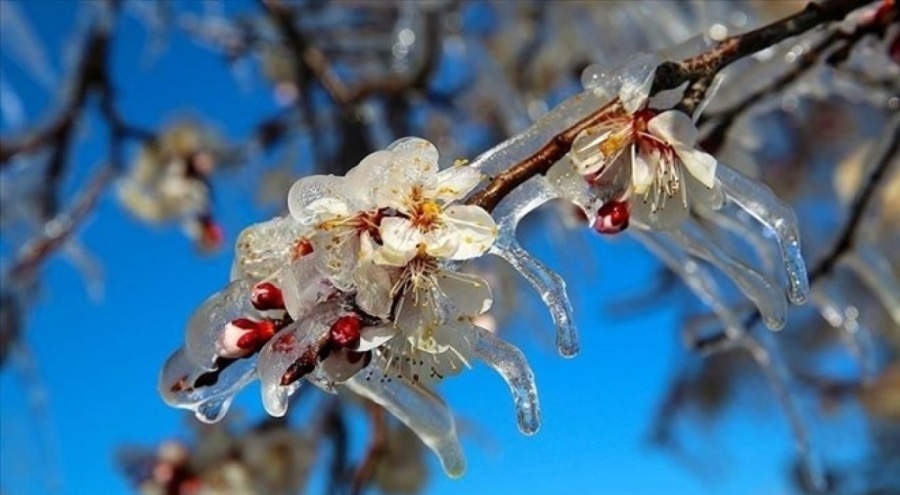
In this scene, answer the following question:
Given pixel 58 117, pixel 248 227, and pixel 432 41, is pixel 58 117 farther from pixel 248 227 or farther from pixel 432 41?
pixel 248 227

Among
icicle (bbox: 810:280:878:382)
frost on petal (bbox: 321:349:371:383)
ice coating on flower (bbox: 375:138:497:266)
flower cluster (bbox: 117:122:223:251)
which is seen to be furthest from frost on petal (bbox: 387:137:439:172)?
flower cluster (bbox: 117:122:223:251)

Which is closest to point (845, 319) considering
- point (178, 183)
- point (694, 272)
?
point (694, 272)

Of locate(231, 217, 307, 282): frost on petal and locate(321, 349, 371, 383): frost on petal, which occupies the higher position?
locate(231, 217, 307, 282): frost on petal

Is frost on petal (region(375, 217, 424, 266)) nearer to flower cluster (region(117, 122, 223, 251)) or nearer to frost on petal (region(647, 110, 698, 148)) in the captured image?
frost on petal (region(647, 110, 698, 148))

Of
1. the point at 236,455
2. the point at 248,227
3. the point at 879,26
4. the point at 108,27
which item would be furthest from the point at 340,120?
the point at 248,227

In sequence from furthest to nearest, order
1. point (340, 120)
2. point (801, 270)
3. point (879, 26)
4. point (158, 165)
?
point (158, 165) → point (340, 120) → point (879, 26) → point (801, 270)

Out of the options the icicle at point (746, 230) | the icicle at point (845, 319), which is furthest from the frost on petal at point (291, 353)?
the icicle at point (845, 319)

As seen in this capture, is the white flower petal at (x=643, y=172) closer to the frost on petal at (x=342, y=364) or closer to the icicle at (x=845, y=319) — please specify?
the frost on petal at (x=342, y=364)
